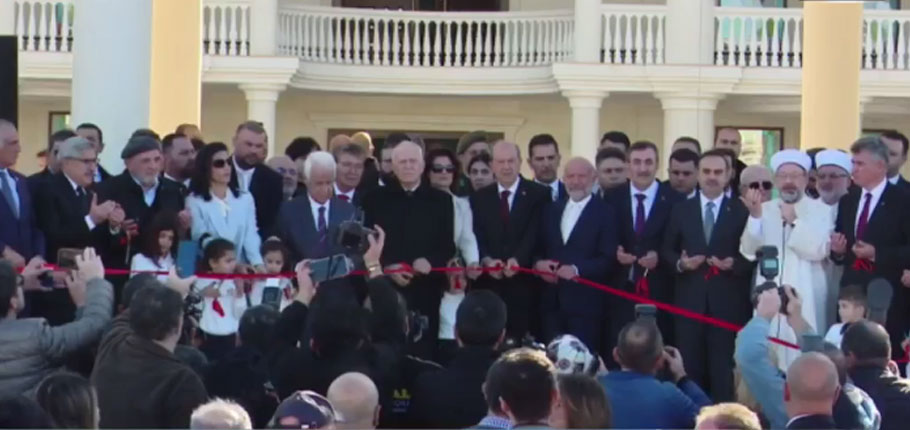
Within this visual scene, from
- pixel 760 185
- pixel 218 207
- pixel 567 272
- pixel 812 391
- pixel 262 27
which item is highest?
pixel 262 27

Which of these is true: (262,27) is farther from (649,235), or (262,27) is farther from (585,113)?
(649,235)

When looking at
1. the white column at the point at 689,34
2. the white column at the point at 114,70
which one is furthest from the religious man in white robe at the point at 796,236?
the white column at the point at 689,34

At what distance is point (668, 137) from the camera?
24609 millimetres

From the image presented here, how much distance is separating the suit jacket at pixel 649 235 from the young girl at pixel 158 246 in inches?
113

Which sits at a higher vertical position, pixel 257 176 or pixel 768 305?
pixel 257 176

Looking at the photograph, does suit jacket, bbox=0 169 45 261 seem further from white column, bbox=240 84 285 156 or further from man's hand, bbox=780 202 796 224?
white column, bbox=240 84 285 156

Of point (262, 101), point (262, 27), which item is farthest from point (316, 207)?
point (262, 27)

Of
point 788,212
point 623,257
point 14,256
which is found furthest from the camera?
point 623,257

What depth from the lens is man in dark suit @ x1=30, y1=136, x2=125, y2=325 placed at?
11133 millimetres

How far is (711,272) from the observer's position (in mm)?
11969

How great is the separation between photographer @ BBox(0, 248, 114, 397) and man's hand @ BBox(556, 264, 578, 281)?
3.72 metres

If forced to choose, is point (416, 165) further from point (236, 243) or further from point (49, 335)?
point (49, 335)

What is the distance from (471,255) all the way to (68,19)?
1430 centimetres

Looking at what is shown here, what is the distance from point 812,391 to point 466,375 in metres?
1.67
